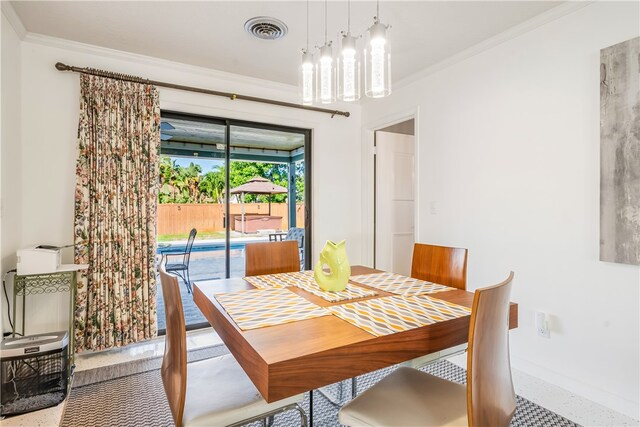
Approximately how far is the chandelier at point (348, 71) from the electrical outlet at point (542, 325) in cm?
188

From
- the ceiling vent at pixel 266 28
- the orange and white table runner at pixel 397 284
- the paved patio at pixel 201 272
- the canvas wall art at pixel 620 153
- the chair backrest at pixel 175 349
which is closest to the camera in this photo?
the chair backrest at pixel 175 349

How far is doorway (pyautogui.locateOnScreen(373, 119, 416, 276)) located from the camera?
393 cm

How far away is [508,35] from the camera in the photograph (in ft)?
7.97

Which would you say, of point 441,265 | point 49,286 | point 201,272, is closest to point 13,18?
point 49,286

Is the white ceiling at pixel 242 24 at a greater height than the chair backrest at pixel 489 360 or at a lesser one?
greater

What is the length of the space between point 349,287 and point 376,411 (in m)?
0.67

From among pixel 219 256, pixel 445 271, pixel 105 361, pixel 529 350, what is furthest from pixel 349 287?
pixel 219 256

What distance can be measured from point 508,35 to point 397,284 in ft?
6.71

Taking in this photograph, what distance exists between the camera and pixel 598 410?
6.21ft

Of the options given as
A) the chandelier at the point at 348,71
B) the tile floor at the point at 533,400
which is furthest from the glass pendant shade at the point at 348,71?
the tile floor at the point at 533,400

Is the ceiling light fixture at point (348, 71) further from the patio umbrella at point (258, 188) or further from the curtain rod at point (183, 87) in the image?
the patio umbrella at point (258, 188)

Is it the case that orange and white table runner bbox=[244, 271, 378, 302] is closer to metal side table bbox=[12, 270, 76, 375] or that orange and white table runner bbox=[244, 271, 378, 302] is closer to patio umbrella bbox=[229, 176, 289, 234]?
metal side table bbox=[12, 270, 76, 375]

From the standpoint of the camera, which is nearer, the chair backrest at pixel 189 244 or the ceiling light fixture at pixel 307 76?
the ceiling light fixture at pixel 307 76

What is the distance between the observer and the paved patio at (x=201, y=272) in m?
3.44
